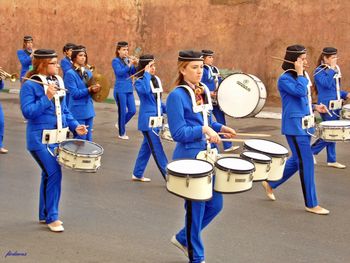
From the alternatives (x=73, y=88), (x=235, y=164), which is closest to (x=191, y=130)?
(x=235, y=164)

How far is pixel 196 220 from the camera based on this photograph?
562cm

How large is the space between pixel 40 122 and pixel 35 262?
4.90ft

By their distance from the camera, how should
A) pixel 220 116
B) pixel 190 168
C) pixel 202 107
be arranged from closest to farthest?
pixel 190 168 < pixel 202 107 < pixel 220 116

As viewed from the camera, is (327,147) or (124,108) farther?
(124,108)

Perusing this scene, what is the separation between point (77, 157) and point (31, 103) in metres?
0.75

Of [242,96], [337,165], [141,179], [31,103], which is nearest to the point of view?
[31,103]

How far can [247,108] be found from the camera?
27.7 feet

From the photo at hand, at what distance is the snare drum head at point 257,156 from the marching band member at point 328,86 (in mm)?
4318

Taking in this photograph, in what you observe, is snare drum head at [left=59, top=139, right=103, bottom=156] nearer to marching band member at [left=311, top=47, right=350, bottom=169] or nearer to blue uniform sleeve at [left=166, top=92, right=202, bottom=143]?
blue uniform sleeve at [left=166, top=92, right=202, bottom=143]

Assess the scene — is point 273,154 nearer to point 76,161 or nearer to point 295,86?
point 295,86

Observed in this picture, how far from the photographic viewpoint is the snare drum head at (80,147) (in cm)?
656

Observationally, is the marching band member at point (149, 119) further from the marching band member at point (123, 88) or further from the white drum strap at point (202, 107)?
the marching band member at point (123, 88)

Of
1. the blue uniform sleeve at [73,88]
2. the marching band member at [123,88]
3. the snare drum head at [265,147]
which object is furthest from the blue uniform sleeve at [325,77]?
the marching band member at [123,88]

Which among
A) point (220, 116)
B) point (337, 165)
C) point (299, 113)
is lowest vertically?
point (337, 165)
